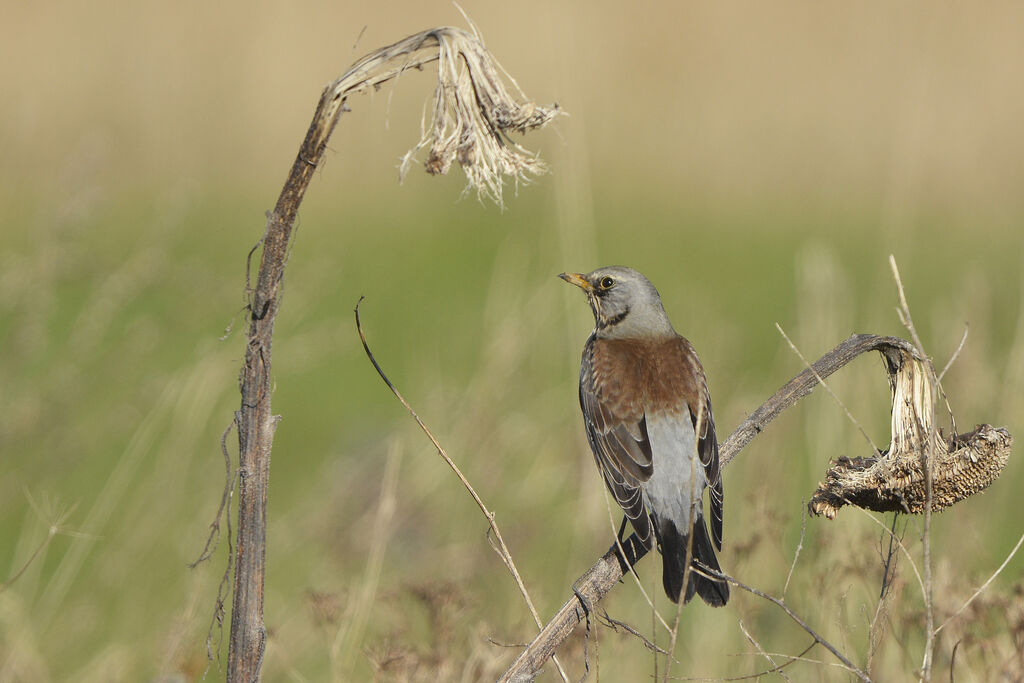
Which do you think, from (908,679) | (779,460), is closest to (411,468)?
(779,460)

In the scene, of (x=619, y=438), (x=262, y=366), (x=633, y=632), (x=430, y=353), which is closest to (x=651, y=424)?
(x=619, y=438)

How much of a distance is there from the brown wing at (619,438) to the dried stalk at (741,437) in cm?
113

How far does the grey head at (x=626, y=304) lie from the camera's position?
16.5ft

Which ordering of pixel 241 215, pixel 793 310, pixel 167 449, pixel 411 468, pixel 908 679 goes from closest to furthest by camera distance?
pixel 908 679
pixel 167 449
pixel 411 468
pixel 793 310
pixel 241 215

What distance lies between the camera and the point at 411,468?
23.3ft

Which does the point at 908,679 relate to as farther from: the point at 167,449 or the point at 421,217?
the point at 421,217

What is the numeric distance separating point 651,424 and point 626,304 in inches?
26.7

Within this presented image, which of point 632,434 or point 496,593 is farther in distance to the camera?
point 496,593

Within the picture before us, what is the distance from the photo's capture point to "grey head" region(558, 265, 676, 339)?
16.5 feet

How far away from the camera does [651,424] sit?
461 centimetres

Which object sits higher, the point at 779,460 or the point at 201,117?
the point at 201,117

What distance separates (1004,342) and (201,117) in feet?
30.8

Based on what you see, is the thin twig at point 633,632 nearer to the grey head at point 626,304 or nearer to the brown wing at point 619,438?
the brown wing at point 619,438

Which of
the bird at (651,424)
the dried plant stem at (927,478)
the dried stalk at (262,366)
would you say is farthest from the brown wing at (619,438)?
the dried stalk at (262,366)
